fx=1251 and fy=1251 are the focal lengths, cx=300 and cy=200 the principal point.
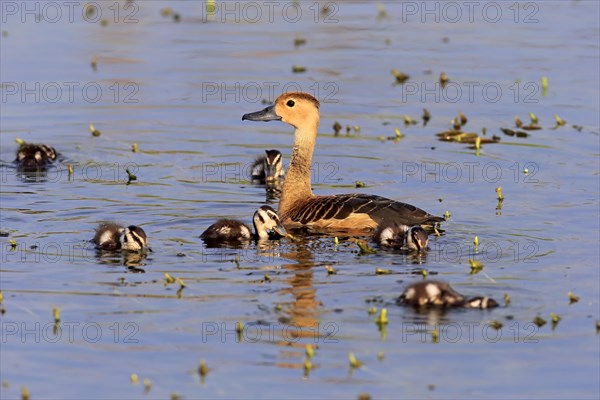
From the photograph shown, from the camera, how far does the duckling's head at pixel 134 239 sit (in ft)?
38.8

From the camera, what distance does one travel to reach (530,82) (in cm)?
2027

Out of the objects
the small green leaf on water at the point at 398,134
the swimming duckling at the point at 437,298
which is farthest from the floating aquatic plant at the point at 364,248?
the small green leaf on water at the point at 398,134

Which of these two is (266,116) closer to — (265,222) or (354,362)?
(265,222)

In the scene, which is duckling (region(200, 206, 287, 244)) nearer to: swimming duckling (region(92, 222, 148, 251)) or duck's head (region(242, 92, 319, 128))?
Result: swimming duckling (region(92, 222, 148, 251))

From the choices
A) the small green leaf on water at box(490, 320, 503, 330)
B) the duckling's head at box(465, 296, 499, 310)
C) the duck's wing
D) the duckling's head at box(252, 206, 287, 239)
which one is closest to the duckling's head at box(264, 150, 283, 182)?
the duck's wing

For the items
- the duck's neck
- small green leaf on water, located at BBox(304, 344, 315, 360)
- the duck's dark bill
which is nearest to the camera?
small green leaf on water, located at BBox(304, 344, 315, 360)

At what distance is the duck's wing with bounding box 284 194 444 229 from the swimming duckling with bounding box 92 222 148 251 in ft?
6.76

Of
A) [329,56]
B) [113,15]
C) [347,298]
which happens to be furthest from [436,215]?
[113,15]

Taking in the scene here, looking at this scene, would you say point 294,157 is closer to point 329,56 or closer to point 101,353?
point 101,353

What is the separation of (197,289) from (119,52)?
1291cm

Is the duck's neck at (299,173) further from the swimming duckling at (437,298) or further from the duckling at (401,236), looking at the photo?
the swimming duckling at (437,298)

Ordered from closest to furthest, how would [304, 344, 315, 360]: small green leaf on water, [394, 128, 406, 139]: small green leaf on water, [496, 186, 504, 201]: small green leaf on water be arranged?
[304, 344, 315, 360]: small green leaf on water
[496, 186, 504, 201]: small green leaf on water
[394, 128, 406, 139]: small green leaf on water

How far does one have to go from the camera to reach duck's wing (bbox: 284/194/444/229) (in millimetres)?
12875

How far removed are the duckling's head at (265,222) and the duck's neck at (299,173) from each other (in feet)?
3.21
